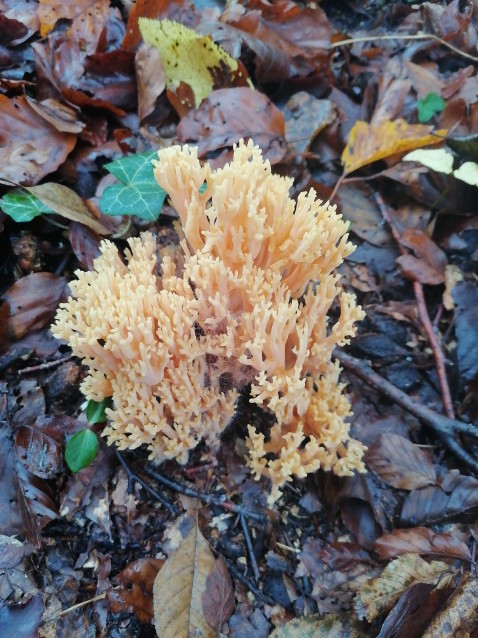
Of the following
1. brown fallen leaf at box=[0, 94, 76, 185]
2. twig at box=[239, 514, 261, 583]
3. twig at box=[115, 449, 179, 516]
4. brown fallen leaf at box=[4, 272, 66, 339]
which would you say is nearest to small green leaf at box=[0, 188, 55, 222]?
brown fallen leaf at box=[0, 94, 76, 185]

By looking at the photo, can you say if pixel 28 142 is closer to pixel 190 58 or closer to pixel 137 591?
pixel 190 58

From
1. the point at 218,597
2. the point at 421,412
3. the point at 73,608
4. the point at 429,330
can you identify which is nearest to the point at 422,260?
the point at 429,330

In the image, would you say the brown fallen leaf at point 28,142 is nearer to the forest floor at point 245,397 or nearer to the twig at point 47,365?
the forest floor at point 245,397

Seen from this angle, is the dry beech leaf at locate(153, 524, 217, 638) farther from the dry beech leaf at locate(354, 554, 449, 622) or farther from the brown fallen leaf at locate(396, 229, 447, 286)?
the brown fallen leaf at locate(396, 229, 447, 286)

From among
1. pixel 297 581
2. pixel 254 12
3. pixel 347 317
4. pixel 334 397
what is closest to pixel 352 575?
pixel 297 581

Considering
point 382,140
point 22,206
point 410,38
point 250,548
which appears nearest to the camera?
point 250,548

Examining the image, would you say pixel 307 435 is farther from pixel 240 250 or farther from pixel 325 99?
pixel 325 99

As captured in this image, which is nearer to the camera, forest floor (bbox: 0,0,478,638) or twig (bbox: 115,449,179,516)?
forest floor (bbox: 0,0,478,638)
